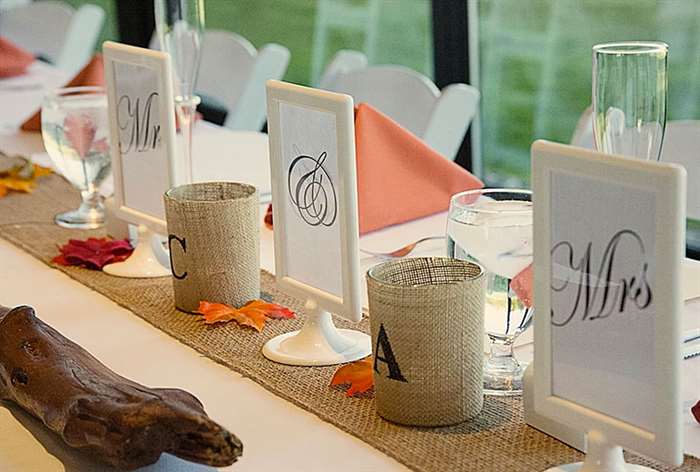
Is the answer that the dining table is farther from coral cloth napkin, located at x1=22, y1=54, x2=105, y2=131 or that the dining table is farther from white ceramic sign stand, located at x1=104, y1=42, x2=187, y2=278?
coral cloth napkin, located at x1=22, y1=54, x2=105, y2=131

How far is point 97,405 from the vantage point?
0.97 meters

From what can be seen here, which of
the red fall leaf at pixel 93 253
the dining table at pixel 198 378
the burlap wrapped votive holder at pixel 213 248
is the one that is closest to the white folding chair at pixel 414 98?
the dining table at pixel 198 378

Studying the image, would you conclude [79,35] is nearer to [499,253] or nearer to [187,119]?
[187,119]

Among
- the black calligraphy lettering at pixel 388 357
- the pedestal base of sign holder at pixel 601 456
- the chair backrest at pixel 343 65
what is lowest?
the pedestal base of sign holder at pixel 601 456

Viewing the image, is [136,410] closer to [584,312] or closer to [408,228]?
[584,312]

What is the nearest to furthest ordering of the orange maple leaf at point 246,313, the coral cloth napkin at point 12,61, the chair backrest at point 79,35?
the orange maple leaf at point 246,313
the coral cloth napkin at point 12,61
the chair backrest at point 79,35

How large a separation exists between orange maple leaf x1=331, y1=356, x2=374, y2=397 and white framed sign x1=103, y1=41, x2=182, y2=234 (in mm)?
421

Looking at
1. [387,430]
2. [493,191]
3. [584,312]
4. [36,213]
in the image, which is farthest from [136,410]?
[36,213]

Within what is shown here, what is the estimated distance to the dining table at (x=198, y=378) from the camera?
3.34 ft

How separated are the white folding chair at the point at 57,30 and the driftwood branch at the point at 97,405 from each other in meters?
2.43

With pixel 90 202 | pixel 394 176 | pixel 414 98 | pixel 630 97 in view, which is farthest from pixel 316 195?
pixel 414 98

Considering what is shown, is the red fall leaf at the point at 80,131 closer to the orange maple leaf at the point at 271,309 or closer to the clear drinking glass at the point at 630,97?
the orange maple leaf at the point at 271,309

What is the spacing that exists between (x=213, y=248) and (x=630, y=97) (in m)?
0.48

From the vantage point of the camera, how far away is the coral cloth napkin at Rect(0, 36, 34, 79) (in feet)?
10.1
